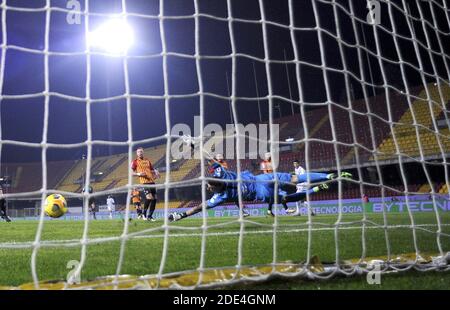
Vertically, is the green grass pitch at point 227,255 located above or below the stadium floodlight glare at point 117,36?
below

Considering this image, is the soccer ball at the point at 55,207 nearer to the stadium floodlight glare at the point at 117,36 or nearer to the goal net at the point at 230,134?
the goal net at the point at 230,134

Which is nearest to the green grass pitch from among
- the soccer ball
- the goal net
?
the goal net

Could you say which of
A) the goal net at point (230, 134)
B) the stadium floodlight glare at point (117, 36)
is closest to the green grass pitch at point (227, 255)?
the goal net at point (230, 134)

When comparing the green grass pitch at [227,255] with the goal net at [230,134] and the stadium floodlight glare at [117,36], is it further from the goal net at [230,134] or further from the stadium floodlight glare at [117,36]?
the stadium floodlight glare at [117,36]

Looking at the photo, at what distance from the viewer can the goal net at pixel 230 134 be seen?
274 centimetres

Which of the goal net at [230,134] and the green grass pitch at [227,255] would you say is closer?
the green grass pitch at [227,255]
